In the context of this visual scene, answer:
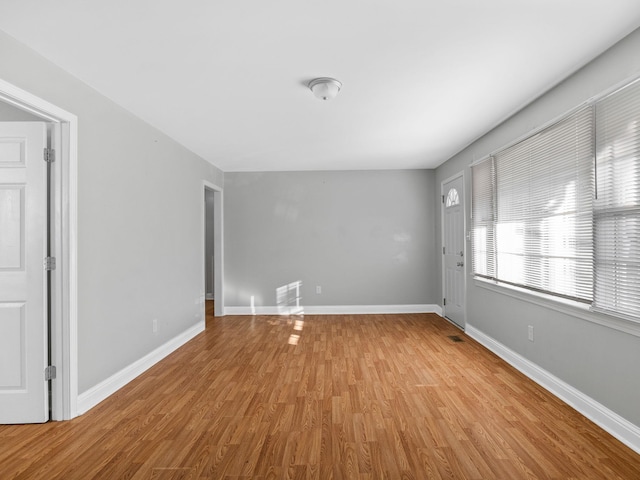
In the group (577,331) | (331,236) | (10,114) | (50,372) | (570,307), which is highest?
(10,114)

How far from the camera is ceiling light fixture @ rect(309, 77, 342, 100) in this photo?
2.68m

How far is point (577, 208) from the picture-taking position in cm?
262

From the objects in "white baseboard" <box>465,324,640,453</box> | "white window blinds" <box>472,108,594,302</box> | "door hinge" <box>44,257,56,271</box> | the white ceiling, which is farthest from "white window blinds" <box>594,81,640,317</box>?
"door hinge" <box>44,257,56,271</box>

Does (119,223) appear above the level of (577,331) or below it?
above

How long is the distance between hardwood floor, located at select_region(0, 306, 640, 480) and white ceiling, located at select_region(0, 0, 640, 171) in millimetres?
2405

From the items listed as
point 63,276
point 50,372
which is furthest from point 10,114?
point 50,372

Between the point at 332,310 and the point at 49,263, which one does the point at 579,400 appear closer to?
the point at 49,263

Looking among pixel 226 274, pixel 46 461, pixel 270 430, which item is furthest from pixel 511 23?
pixel 226 274

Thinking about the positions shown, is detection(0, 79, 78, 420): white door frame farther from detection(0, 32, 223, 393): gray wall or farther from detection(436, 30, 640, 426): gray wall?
detection(436, 30, 640, 426): gray wall

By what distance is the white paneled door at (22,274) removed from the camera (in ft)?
7.95

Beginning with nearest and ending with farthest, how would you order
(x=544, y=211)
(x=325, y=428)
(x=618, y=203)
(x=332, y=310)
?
1. (x=618, y=203)
2. (x=325, y=428)
3. (x=544, y=211)
4. (x=332, y=310)

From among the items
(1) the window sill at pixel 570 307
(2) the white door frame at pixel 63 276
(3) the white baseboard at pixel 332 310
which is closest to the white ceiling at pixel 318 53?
(2) the white door frame at pixel 63 276

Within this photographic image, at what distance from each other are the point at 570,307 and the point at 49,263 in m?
3.72

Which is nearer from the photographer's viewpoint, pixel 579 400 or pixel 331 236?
→ pixel 579 400
